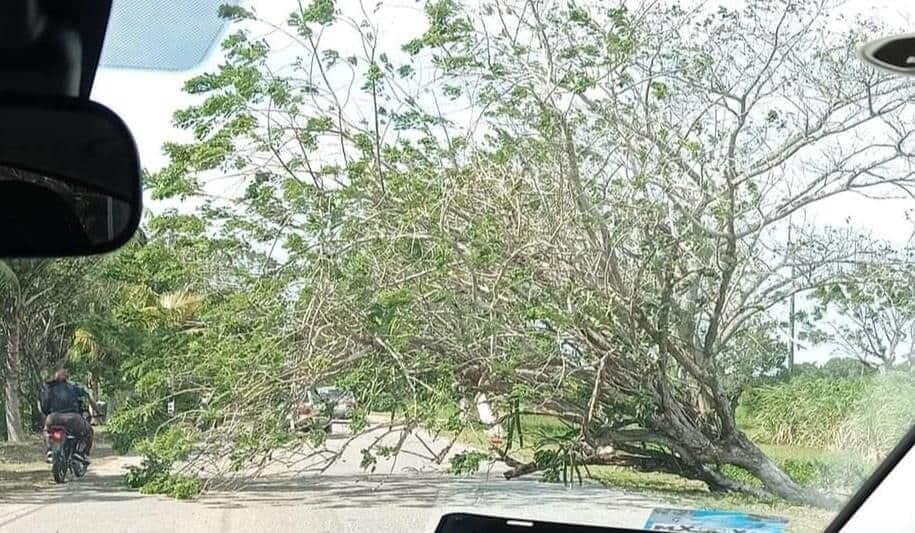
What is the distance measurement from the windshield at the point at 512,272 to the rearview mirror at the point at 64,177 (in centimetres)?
389

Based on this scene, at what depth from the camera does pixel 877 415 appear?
17.0 feet

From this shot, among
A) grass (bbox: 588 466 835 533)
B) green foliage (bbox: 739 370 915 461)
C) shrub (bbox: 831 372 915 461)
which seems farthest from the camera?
grass (bbox: 588 466 835 533)

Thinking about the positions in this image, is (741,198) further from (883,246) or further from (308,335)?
(308,335)

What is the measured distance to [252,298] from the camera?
5.67 meters

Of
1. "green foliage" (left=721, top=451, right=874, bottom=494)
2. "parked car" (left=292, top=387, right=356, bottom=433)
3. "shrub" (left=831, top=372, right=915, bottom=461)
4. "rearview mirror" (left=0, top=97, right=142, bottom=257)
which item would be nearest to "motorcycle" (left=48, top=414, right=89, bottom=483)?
"parked car" (left=292, top=387, right=356, bottom=433)

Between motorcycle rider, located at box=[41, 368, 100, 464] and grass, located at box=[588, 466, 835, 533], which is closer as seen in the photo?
motorcycle rider, located at box=[41, 368, 100, 464]

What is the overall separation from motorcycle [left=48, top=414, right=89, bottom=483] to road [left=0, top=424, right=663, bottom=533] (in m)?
0.08

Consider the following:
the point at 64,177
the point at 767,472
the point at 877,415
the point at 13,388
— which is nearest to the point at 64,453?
the point at 13,388

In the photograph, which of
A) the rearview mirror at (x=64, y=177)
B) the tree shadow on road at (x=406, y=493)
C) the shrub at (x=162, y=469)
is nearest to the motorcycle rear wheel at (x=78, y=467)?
the shrub at (x=162, y=469)

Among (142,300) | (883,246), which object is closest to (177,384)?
(142,300)

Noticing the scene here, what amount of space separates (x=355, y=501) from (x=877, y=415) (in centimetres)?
239

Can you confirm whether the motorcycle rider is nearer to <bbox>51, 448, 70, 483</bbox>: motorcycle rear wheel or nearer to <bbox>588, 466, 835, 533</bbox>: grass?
<bbox>51, 448, 70, 483</bbox>: motorcycle rear wheel

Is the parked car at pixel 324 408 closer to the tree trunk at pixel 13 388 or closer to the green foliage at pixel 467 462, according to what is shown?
the green foliage at pixel 467 462

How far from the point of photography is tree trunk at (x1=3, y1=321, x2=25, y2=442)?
5.30 meters
